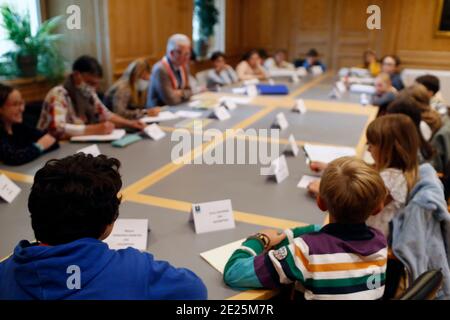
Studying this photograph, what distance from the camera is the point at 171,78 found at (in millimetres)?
3928

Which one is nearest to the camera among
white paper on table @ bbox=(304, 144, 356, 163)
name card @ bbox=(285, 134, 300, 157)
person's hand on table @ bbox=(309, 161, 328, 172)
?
person's hand on table @ bbox=(309, 161, 328, 172)

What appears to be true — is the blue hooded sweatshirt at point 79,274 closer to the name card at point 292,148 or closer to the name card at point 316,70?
the name card at point 292,148

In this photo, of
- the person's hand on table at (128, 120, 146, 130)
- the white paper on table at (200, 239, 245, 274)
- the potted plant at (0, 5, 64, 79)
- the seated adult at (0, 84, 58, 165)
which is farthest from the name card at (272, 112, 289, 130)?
the potted plant at (0, 5, 64, 79)

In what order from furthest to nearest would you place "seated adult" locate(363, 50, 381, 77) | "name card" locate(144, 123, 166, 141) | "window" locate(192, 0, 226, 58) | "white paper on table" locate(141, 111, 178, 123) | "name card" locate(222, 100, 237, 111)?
"window" locate(192, 0, 226, 58) → "seated adult" locate(363, 50, 381, 77) → "name card" locate(222, 100, 237, 111) → "white paper on table" locate(141, 111, 178, 123) → "name card" locate(144, 123, 166, 141)

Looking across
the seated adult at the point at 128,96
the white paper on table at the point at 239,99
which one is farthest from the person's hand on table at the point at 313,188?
the white paper on table at the point at 239,99

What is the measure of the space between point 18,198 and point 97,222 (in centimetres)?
100

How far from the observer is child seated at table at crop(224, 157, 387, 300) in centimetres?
113

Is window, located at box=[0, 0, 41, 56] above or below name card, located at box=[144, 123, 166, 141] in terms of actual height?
above

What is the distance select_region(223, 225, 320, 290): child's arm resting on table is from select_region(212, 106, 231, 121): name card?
1937 mm

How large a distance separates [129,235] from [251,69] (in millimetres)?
4850

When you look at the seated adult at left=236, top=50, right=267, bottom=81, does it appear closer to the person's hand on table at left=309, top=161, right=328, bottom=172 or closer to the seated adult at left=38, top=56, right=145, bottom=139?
the seated adult at left=38, top=56, right=145, bottom=139

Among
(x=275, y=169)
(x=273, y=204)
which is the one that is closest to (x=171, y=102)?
(x=275, y=169)

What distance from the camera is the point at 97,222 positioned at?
927 millimetres

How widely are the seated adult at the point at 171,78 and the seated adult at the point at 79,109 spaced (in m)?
0.91
